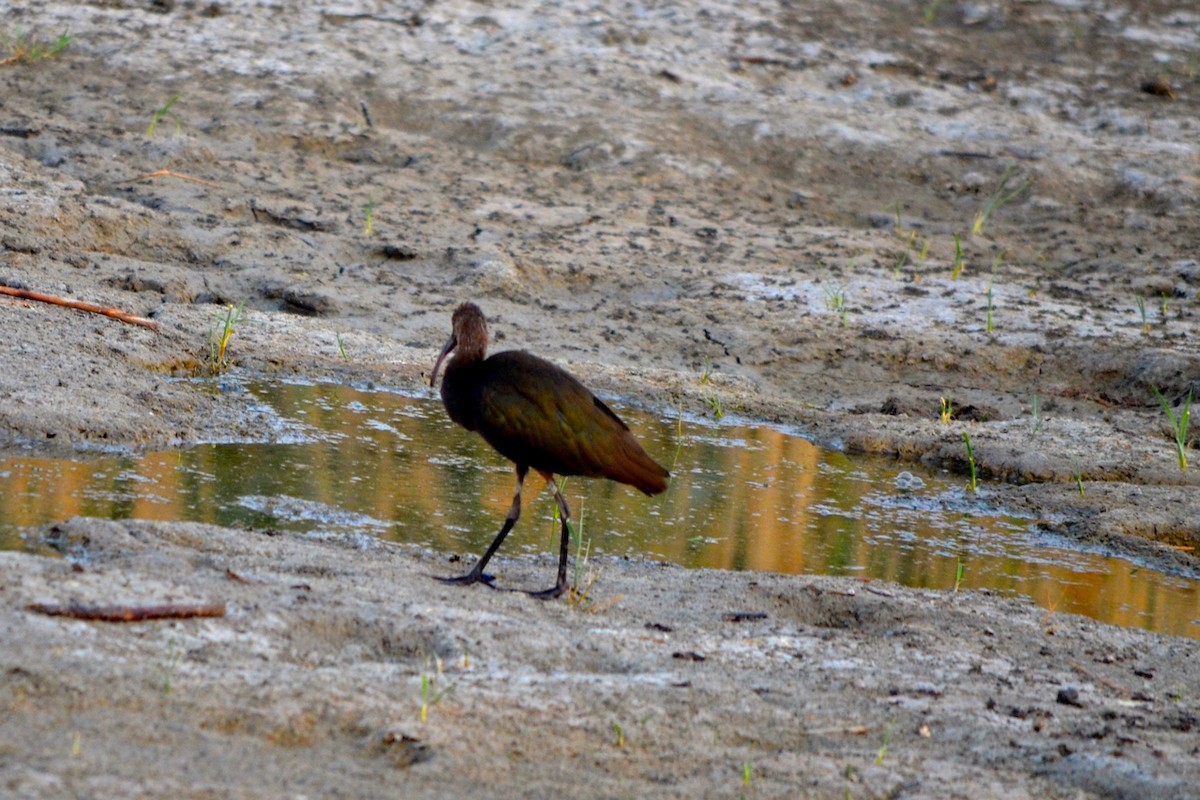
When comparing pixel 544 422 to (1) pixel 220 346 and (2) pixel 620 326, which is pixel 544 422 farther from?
(2) pixel 620 326

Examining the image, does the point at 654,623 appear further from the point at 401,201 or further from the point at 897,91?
the point at 897,91

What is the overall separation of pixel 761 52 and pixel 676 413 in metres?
5.08

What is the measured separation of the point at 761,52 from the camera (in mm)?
11344

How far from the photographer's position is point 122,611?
3.32 m

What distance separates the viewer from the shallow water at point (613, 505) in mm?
5047

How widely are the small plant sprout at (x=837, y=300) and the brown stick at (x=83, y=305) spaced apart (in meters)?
3.77

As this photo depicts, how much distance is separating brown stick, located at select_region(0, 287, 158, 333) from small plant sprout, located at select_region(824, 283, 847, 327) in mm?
3770

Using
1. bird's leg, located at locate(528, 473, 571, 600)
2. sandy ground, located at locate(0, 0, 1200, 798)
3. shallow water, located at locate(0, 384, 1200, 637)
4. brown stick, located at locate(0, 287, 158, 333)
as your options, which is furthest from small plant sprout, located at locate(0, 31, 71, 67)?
bird's leg, located at locate(528, 473, 571, 600)

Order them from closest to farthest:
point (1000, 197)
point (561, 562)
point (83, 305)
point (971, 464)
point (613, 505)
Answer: point (561, 562), point (613, 505), point (971, 464), point (83, 305), point (1000, 197)

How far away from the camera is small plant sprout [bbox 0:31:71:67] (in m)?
9.93

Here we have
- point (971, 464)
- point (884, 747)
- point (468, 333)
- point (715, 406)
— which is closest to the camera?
point (884, 747)

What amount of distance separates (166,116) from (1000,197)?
5.70m

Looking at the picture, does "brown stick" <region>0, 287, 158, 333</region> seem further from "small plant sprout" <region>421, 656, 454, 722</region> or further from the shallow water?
"small plant sprout" <region>421, 656, 454, 722</region>

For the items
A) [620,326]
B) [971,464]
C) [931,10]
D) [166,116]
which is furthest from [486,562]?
[931,10]
